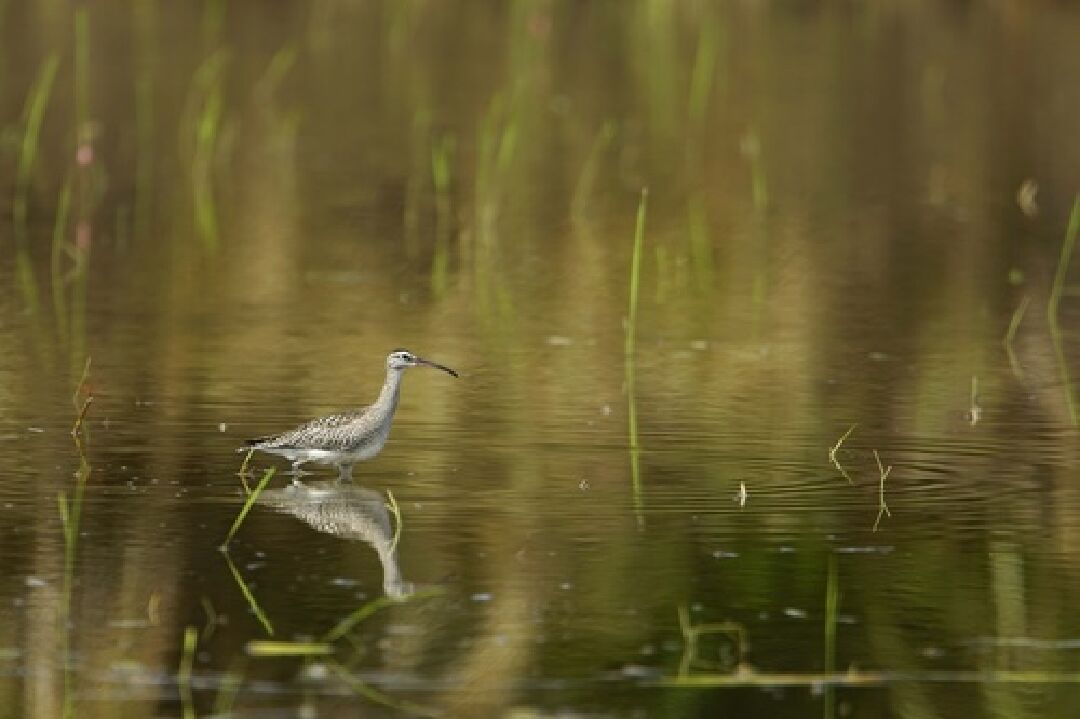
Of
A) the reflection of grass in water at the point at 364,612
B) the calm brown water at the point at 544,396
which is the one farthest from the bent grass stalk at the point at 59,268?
the reflection of grass in water at the point at 364,612

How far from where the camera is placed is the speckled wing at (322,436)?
11508 mm

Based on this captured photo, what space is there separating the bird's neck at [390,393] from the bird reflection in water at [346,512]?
0.40 meters

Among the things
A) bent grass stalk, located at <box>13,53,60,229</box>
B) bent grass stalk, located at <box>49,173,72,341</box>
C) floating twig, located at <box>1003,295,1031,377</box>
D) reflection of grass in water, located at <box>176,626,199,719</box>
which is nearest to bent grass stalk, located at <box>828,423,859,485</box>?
floating twig, located at <box>1003,295,1031,377</box>

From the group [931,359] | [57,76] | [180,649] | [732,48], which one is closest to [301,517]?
[180,649]

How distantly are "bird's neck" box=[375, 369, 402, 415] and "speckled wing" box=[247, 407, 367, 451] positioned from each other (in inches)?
4.8

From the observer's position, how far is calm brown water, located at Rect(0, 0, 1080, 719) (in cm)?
848

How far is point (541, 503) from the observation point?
1093cm

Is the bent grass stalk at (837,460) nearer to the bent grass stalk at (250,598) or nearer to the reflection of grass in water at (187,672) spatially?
the bent grass stalk at (250,598)

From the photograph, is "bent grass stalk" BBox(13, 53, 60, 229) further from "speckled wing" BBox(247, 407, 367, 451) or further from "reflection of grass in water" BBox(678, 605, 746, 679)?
"reflection of grass in water" BBox(678, 605, 746, 679)

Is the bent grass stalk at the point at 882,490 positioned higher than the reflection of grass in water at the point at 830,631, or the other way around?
the bent grass stalk at the point at 882,490

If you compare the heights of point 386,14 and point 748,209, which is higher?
point 386,14

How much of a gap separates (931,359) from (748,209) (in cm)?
763

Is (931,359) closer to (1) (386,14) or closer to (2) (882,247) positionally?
(2) (882,247)

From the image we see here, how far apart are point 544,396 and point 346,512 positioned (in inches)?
128
